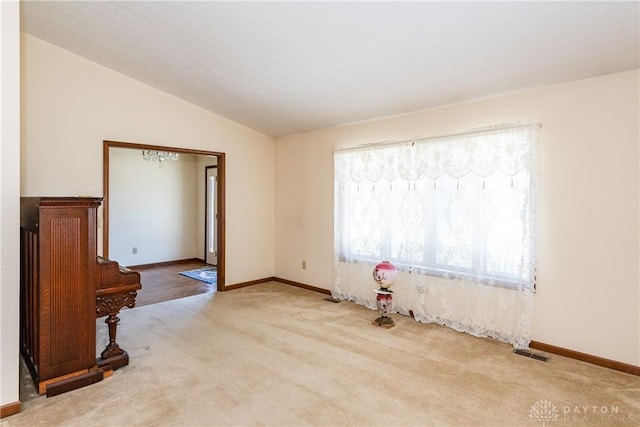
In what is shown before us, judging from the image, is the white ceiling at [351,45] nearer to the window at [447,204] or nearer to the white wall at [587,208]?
the white wall at [587,208]

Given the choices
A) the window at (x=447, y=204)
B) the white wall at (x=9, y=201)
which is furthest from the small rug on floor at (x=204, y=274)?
the white wall at (x=9, y=201)

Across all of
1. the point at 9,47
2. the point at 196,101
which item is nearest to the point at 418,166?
the point at 196,101

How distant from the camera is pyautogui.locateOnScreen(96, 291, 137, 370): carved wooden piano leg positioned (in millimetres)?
2764

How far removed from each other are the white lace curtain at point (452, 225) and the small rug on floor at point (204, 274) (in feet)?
8.15

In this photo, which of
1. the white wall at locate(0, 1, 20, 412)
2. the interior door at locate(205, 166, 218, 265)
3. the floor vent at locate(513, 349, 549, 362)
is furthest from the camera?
the interior door at locate(205, 166, 218, 265)

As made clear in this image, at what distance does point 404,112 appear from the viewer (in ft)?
13.3

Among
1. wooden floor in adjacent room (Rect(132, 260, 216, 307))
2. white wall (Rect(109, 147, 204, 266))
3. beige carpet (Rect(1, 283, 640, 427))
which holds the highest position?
white wall (Rect(109, 147, 204, 266))

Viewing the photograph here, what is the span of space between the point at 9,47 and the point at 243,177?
10.9ft

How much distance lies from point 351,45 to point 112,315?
2.82m

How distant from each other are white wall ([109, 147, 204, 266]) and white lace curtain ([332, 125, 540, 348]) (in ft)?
13.8

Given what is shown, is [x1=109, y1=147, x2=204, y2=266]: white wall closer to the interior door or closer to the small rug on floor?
the interior door

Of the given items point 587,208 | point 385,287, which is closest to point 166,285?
point 385,287

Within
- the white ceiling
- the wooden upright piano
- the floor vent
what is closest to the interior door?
the white ceiling

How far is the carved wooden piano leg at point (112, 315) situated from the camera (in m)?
2.76
